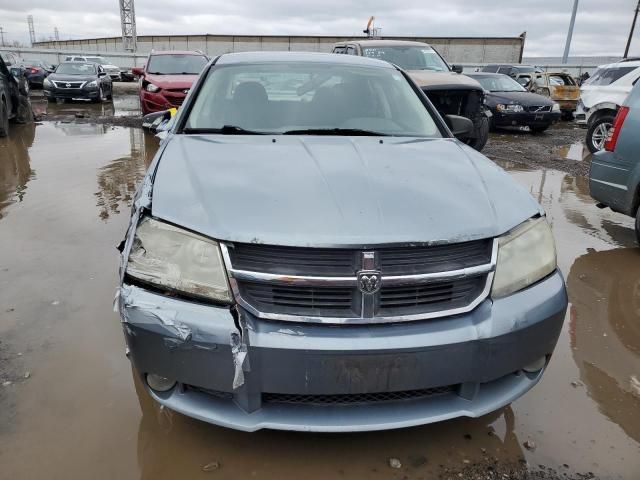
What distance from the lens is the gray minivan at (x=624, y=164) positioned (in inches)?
180

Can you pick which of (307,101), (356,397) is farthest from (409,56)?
(356,397)

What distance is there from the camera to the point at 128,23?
52.6 metres

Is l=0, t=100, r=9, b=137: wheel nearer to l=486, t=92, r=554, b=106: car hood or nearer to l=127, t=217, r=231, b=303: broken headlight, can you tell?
l=127, t=217, r=231, b=303: broken headlight

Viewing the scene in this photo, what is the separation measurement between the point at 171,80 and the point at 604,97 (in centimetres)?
874

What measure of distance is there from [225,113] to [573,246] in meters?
3.47

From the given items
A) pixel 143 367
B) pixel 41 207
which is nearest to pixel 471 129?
pixel 143 367

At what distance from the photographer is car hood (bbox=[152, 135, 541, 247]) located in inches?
74.7

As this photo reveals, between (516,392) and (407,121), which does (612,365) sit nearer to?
(516,392)

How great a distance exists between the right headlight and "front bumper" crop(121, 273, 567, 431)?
0.09 m

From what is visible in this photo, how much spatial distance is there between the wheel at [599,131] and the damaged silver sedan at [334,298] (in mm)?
8873

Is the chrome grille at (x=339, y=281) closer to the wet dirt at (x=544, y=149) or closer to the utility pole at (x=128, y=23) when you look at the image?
the wet dirt at (x=544, y=149)

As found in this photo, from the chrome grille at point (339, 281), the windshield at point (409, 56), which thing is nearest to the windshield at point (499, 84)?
the windshield at point (409, 56)

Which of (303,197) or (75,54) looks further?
(75,54)

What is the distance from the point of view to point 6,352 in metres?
2.84
